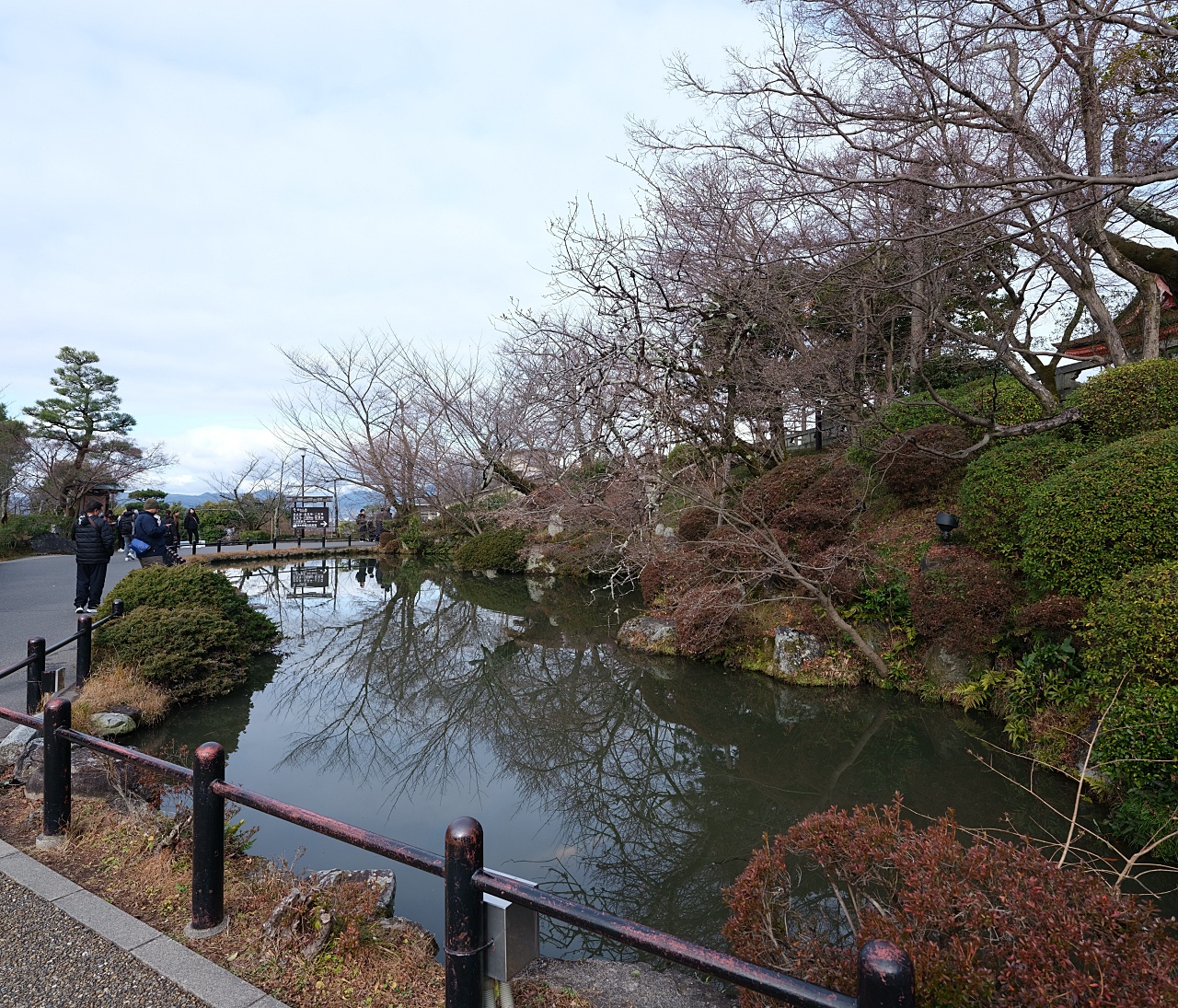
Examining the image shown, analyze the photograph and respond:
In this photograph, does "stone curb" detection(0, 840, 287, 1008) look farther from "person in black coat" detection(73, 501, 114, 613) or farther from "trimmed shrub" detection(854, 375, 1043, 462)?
"trimmed shrub" detection(854, 375, 1043, 462)

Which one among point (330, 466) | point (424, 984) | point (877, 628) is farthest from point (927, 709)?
point (330, 466)

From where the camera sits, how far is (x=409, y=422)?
90.6 feet

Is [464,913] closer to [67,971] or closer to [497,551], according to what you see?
[67,971]

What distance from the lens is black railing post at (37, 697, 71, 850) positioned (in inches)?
137

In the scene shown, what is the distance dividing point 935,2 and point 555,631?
10587 millimetres

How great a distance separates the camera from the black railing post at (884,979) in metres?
1.37

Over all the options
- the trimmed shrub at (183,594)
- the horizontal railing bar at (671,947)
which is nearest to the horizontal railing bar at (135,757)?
the horizontal railing bar at (671,947)

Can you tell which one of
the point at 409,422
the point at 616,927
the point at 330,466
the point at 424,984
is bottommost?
the point at 424,984

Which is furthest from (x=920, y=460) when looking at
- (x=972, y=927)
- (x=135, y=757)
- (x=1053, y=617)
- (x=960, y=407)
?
(x=135, y=757)

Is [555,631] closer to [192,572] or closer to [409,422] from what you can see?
[192,572]

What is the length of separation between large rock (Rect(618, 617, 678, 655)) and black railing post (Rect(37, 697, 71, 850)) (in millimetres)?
8288

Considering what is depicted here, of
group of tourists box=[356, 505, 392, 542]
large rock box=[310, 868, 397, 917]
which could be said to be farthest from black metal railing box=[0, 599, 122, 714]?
group of tourists box=[356, 505, 392, 542]

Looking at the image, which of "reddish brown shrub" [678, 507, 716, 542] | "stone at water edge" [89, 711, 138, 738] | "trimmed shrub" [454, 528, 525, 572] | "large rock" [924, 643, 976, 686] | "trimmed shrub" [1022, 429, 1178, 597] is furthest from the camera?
"trimmed shrub" [454, 528, 525, 572]

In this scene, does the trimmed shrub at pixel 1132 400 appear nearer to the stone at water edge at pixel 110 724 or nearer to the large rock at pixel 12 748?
the large rock at pixel 12 748
